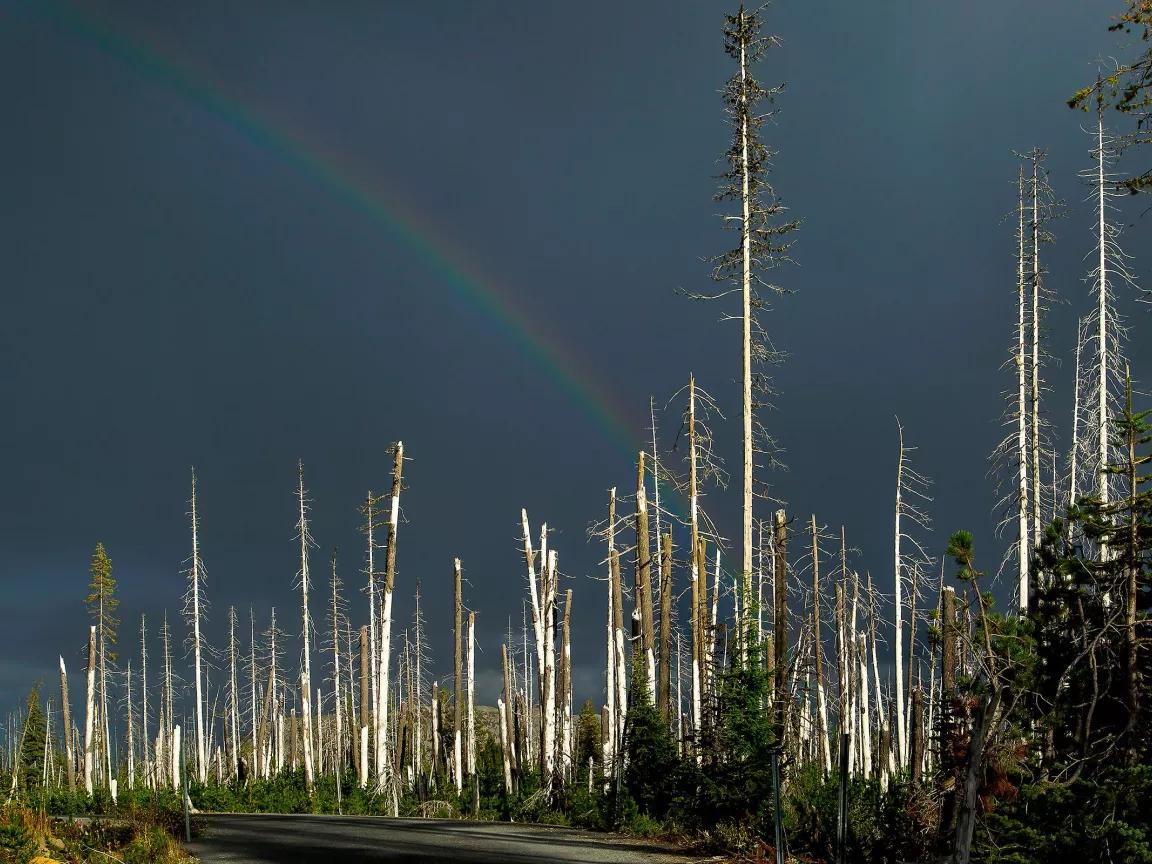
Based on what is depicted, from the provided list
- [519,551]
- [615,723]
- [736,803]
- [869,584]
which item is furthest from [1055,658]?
[869,584]

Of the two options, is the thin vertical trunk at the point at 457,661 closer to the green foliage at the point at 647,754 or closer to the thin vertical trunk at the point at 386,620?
the thin vertical trunk at the point at 386,620

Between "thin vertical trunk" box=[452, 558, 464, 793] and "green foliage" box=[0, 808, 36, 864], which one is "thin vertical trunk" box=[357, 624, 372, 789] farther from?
"green foliage" box=[0, 808, 36, 864]

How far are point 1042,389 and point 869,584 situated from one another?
22.8 metres

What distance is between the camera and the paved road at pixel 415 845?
16.0 meters

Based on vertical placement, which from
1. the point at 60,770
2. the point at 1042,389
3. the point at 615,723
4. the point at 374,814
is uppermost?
the point at 1042,389

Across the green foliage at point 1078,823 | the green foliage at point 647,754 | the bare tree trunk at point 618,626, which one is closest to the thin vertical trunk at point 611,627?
the bare tree trunk at point 618,626

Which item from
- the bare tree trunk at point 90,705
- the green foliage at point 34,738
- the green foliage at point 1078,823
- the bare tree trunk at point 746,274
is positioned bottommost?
the green foliage at point 34,738

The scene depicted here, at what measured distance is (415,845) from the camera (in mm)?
17906

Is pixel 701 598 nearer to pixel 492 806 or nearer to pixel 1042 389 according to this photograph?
pixel 492 806

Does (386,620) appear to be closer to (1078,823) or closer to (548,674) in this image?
(548,674)

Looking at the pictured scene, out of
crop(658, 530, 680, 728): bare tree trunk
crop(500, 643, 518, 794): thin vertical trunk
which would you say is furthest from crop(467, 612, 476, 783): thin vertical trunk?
crop(658, 530, 680, 728): bare tree trunk

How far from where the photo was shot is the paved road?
15953 millimetres

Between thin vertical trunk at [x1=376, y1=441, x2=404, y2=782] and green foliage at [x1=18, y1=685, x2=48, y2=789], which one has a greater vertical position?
thin vertical trunk at [x1=376, y1=441, x2=404, y2=782]

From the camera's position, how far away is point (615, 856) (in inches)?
641
